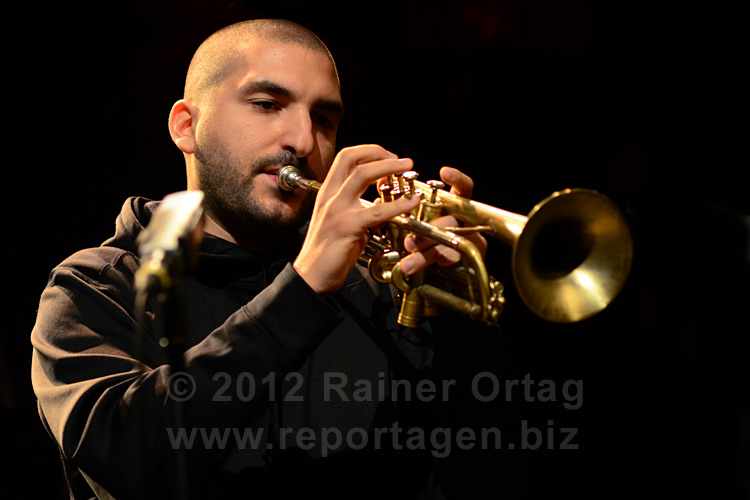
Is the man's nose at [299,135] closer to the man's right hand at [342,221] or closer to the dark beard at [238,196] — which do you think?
the dark beard at [238,196]

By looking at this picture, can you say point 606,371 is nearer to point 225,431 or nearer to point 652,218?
point 652,218

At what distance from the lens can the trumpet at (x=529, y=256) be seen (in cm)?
141

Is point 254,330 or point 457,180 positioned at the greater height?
point 457,180

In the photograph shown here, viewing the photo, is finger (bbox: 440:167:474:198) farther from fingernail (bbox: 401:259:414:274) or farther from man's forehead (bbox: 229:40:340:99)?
man's forehead (bbox: 229:40:340:99)

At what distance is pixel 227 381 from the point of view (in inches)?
54.9

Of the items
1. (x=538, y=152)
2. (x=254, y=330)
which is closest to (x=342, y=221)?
(x=254, y=330)

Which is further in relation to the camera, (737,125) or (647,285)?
(647,285)

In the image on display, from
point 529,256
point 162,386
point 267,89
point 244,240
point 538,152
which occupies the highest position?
point 538,152

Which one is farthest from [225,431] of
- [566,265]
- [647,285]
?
[647,285]

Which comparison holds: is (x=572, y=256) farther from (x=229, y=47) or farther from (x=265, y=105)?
(x=229, y=47)

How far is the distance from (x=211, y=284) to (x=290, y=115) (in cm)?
59

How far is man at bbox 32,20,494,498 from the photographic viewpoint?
4.64 ft

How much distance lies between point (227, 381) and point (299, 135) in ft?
2.72

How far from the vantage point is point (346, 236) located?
57.7 inches
